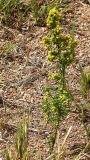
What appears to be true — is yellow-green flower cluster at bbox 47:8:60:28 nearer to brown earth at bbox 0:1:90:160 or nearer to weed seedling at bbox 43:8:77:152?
weed seedling at bbox 43:8:77:152

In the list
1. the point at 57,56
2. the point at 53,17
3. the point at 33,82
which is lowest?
the point at 33,82

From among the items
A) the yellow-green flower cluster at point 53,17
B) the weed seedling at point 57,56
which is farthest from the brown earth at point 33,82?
the yellow-green flower cluster at point 53,17

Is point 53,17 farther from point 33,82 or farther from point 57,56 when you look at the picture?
point 33,82

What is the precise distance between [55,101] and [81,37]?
1345mm

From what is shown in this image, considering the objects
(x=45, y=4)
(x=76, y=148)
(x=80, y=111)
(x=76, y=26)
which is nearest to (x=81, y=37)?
(x=76, y=26)

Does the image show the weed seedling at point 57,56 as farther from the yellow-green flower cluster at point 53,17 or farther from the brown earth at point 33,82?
the brown earth at point 33,82

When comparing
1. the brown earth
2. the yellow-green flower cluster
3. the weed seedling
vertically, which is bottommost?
the brown earth

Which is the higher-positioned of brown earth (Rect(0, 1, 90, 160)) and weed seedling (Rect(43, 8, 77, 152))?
weed seedling (Rect(43, 8, 77, 152))

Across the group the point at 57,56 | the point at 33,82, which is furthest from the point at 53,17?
the point at 33,82

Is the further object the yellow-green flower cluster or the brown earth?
the brown earth

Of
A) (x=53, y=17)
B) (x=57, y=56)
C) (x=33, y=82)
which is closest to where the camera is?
(x=53, y=17)

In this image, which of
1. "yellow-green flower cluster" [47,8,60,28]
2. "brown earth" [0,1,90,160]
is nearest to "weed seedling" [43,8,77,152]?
"yellow-green flower cluster" [47,8,60,28]

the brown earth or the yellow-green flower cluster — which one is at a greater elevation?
the yellow-green flower cluster

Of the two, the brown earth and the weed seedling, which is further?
the brown earth
